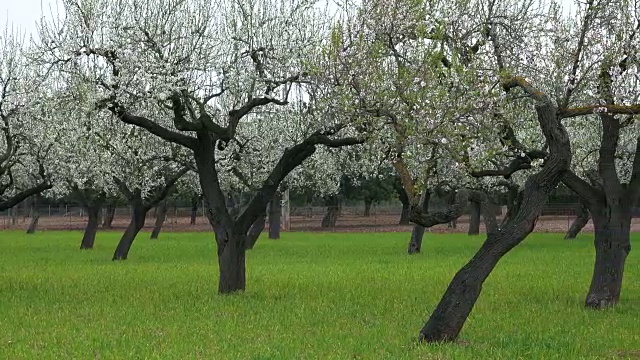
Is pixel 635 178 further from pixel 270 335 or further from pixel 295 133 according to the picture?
pixel 295 133

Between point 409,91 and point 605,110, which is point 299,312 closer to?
point 409,91

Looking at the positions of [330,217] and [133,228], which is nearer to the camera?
[133,228]

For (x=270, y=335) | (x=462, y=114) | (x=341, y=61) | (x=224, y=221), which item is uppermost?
(x=341, y=61)

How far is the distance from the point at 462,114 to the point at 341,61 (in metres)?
2.43

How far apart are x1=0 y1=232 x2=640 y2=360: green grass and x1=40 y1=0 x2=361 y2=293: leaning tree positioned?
2729 mm

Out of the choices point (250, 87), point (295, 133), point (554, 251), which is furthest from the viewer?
point (554, 251)

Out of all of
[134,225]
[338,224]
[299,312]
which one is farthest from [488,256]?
[338,224]

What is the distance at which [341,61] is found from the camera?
1402cm

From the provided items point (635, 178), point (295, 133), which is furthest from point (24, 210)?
point (635, 178)

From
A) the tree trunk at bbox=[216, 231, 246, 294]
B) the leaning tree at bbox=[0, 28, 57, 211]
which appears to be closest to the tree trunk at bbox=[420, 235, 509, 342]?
the tree trunk at bbox=[216, 231, 246, 294]

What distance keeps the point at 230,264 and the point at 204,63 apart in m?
4.32

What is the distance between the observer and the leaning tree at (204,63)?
17688mm

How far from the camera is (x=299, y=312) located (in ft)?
51.6

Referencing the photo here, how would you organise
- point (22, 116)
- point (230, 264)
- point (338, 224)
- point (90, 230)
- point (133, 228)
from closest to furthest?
point (230, 264), point (22, 116), point (133, 228), point (90, 230), point (338, 224)
